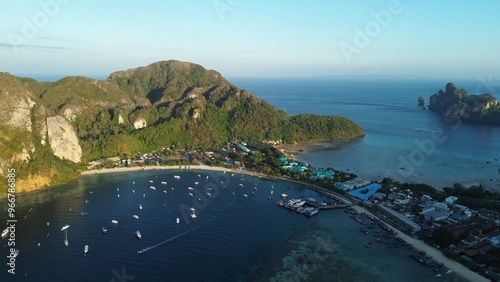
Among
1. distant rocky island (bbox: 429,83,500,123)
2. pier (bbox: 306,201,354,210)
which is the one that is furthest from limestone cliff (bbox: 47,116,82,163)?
distant rocky island (bbox: 429,83,500,123)

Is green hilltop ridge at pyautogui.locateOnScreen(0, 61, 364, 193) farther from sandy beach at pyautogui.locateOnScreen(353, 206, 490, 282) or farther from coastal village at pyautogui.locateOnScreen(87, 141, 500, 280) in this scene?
sandy beach at pyautogui.locateOnScreen(353, 206, 490, 282)

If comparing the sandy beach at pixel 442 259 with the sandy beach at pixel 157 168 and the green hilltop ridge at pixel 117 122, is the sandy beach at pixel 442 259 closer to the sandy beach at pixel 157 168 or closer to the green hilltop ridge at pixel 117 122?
the sandy beach at pixel 157 168

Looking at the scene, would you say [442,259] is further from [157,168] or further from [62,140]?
[62,140]

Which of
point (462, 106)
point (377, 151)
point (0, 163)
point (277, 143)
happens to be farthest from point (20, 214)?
point (462, 106)

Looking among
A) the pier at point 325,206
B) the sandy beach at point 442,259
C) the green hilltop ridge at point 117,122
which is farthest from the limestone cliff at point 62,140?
the sandy beach at point 442,259

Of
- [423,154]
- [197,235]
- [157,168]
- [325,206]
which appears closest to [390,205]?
[325,206]
